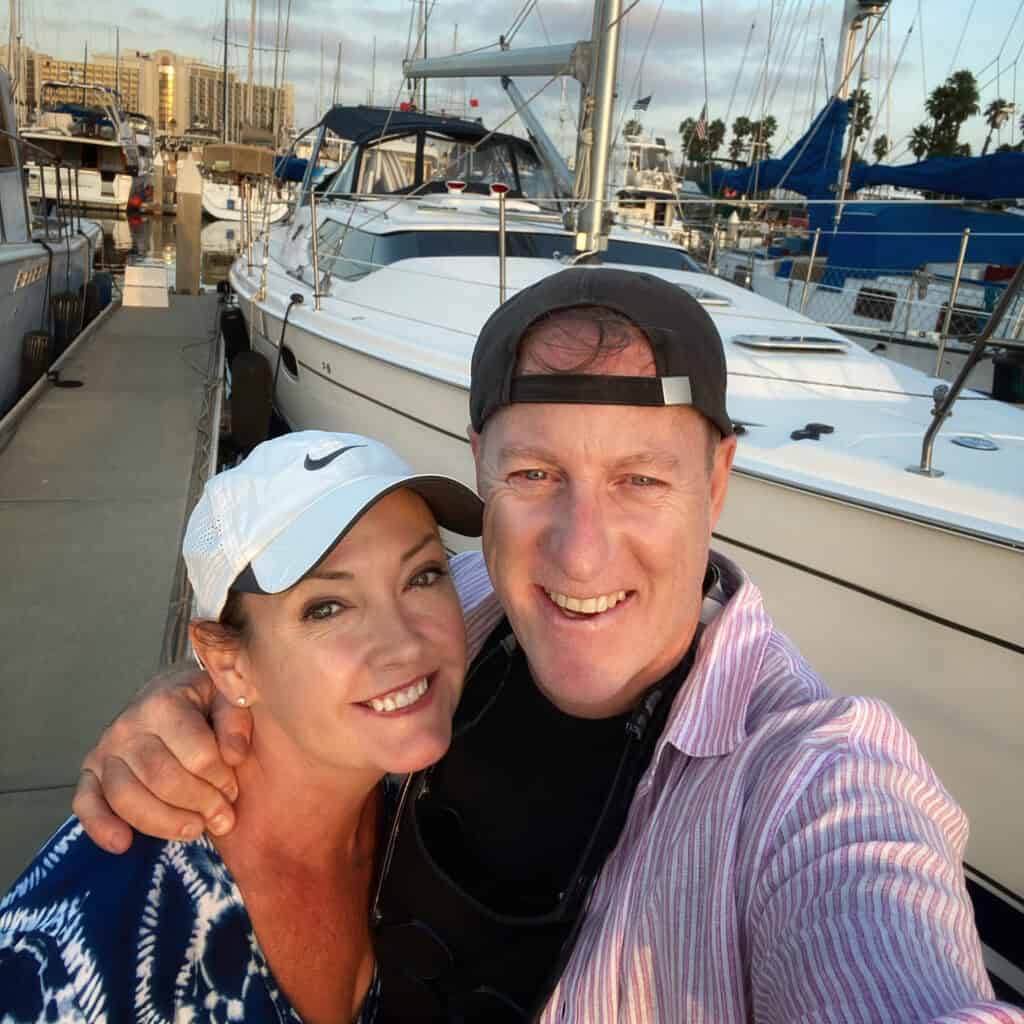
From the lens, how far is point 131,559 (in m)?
4.35

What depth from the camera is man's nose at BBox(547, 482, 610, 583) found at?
4.93ft

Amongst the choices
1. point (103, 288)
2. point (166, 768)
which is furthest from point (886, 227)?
point (166, 768)

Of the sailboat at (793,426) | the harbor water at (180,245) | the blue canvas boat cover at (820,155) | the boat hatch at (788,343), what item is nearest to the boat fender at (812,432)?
the sailboat at (793,426)

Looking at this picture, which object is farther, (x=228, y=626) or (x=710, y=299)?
(x=710, y=299)

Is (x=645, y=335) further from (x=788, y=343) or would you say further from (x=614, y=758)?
(x=788, y=343)

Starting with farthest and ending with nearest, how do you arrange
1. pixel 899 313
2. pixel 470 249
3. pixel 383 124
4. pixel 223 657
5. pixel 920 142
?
1. pixel 920 142
2. pixel 899 313
3. pixel 383 124
4. pixel 470 249
5. pixel 223 657

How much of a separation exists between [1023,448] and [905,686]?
125 cm

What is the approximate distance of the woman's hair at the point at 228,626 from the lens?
5.21ft

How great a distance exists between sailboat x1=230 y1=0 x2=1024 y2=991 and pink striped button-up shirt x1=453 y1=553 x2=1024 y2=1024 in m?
1.72

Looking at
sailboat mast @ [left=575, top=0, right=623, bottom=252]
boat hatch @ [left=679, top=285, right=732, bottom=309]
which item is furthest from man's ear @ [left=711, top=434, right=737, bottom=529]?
sailboat mast @ [left=575, top=0, right=623, bottom=252]

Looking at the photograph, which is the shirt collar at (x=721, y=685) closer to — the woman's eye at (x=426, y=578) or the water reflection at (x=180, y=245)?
the woman's eye at (x=426, y=578)

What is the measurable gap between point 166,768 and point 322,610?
1.30ft

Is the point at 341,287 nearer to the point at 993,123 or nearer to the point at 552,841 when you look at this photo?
the point at 552,841

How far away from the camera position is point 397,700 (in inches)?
61.1
